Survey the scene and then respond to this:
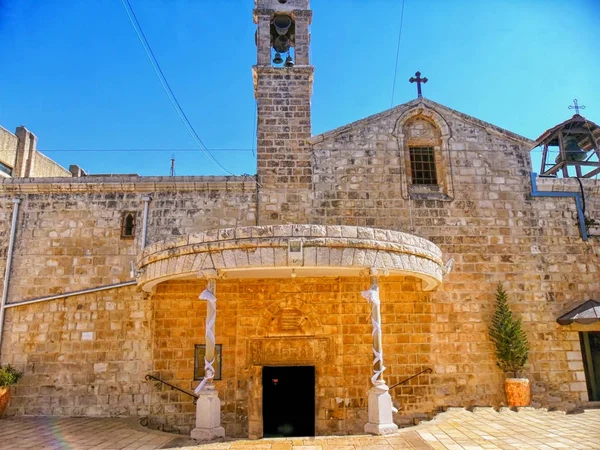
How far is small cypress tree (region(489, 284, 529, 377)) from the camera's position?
9.98 meters

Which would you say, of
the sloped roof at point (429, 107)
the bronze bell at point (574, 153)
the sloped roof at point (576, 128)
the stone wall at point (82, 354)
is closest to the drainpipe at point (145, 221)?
the stone wall at point (82, 354)

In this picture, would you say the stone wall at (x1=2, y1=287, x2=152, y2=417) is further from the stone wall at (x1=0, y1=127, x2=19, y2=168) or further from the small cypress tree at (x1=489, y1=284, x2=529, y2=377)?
the stone wall at (x1=0, y1=127, x2=19, y2=168)

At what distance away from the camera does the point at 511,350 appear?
9977 mm

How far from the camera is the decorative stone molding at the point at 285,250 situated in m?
7.52

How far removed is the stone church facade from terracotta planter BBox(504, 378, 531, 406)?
0.33m

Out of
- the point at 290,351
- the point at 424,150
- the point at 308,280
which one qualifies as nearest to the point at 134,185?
the point at 308,280

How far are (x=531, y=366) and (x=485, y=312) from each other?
5.20 feet

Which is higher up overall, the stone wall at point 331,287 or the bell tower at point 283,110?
the bell tower at point 283,110

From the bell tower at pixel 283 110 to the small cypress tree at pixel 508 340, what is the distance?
5.14 m

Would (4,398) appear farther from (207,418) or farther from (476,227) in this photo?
(476,227)

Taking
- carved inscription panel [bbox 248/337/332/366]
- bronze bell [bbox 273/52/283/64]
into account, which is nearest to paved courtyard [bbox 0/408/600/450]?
carved inscription panel [bbox 248/337/332/366]

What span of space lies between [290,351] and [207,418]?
311 cm

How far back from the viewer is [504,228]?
11148 mm

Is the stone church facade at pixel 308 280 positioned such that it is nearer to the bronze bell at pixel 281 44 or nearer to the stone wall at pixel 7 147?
the bronze bell at pixel 281 44
